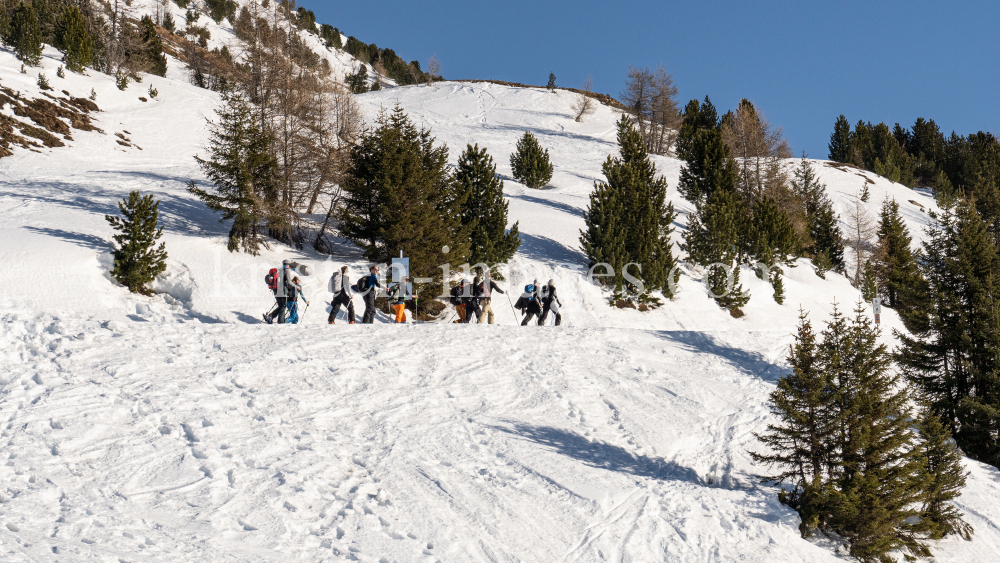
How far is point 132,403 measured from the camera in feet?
23.9

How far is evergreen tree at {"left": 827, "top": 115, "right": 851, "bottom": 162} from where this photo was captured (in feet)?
229

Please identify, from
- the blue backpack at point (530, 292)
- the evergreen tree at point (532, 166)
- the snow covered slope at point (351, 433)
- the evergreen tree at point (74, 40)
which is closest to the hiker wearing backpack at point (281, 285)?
the snow covered slope at point (351, 433)

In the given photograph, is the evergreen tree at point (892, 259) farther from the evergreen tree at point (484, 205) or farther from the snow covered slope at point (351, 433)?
the evergreen tree at point (484, 205)

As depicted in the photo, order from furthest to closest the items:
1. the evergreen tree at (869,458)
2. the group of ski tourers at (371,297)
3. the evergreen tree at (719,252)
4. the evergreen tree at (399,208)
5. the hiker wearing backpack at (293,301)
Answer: the evergreen tree at (719,252)
the evergreen tree at (399,208)
the hiker wearing backpack at (293,301)
the group of ski tourers at (371,297)
the evergreen tree at (869,458)

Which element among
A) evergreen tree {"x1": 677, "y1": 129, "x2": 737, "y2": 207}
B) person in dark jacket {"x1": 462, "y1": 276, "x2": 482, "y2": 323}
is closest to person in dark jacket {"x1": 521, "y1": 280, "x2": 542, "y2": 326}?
person in dark jacket {"x1": 462, "y1": 276, "x2": 482, "y2": 323}

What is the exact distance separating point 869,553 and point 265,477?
7.20 meters

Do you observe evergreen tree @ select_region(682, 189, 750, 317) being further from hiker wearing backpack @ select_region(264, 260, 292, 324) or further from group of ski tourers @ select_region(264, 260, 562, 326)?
hiker wearing backpack @ select_region(264, 260, 292, 324)

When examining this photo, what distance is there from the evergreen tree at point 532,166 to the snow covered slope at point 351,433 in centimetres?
2327

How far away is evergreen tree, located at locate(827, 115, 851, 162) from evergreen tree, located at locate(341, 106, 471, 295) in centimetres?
6807

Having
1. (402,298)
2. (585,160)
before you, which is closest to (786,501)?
(402,298)

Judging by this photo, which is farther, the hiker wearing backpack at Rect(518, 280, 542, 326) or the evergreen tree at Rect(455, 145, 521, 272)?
the evergreen tree at Rect(455, 145, 521, 272)

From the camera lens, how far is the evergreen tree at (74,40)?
37.4 metres

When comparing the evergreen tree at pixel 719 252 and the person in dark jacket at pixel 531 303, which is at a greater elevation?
the evergreen tree at pixel 719 252

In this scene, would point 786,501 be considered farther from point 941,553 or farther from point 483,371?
point 483,371
